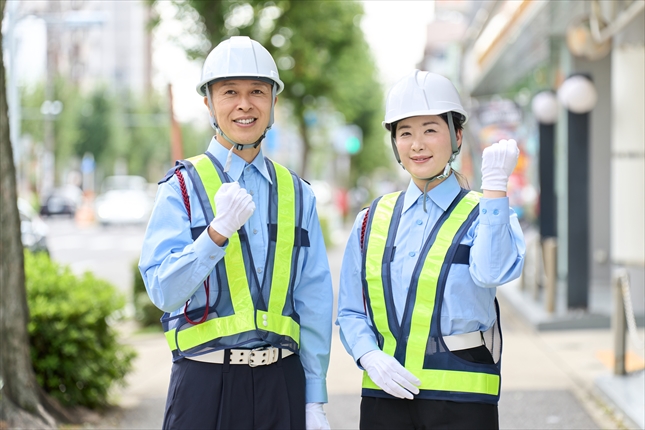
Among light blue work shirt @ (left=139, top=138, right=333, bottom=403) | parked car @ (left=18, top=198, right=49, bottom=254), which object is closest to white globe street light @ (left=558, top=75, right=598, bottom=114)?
light blue work shirt @ (left=139, top=138, right=333, bottom=403)

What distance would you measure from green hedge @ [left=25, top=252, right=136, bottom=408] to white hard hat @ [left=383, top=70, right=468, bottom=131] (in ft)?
11.4

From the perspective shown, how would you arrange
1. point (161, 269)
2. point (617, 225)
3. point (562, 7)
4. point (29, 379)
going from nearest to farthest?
point (161, 269) < point (29, 379) < point (617, 225) < point (562, 7)

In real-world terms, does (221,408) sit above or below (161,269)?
below

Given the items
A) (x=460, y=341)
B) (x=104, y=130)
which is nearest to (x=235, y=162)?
(x=460, y=341)

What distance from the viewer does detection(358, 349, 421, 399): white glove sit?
2.68 m

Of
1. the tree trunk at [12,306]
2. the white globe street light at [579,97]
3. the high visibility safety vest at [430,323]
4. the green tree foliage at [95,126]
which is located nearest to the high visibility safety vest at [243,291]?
the high visibility safety vest at [430,323]

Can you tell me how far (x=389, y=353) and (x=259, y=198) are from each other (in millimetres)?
660

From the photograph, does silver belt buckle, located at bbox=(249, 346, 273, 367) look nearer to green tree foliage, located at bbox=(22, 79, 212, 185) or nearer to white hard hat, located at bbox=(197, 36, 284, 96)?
white hard hat, located at bbox=(197, 36, 284, 96)

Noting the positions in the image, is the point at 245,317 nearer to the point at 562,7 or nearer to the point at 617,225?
the point at 617,225

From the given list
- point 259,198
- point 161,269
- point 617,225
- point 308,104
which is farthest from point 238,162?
point 308,104

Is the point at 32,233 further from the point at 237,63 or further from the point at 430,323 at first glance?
the point at 430,323

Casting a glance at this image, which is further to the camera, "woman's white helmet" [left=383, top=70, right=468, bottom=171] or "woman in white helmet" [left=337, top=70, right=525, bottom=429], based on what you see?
"woman's white helmet" [left=383, top=70, right=468, bottom=171]

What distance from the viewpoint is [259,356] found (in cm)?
271

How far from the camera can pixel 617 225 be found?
8.07 meters
